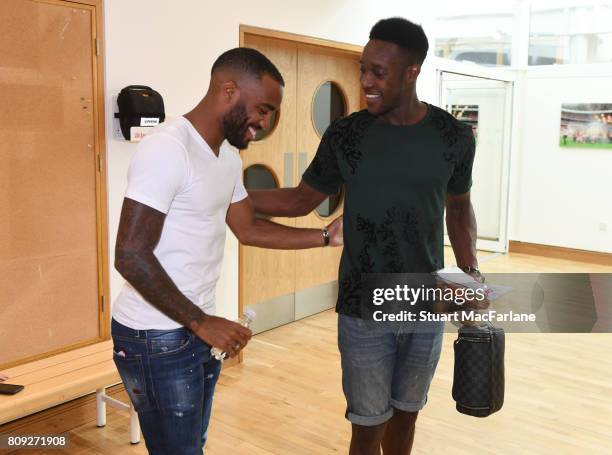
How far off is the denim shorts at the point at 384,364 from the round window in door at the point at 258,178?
2.66 metres

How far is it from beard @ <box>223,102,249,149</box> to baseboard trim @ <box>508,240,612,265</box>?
6974 mm

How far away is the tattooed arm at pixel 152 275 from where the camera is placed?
152cm

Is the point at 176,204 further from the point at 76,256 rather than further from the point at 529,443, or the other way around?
the point at 529,443

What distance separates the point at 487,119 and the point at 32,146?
20.6 feet

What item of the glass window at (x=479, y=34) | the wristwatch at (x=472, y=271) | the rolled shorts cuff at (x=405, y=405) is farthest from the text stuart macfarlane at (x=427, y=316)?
the glass window at (x=479, y=34)

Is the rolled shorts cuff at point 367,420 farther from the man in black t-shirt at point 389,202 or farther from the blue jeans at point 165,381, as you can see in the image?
the blue jeans at point 165,381

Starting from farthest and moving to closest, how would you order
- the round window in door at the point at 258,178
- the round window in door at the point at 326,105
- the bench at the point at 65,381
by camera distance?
the round window in door at the point at 326,105
the round window in door at the point at 258,178
the bench at the point at 65,381

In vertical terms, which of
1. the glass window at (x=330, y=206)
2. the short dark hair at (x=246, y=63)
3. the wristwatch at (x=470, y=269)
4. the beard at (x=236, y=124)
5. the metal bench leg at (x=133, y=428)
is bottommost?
the metal bench leg at (x=133, y=428)

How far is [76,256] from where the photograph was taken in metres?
3.34

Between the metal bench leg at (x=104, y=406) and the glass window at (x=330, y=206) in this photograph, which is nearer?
the metal bench leg at (x=104, y=406)

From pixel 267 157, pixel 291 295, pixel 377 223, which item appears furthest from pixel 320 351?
pixel 377 223

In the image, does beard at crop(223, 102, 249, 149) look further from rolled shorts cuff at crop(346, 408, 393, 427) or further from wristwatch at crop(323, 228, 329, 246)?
rolled shorts cuff at crop(346, 408, 393, 427)

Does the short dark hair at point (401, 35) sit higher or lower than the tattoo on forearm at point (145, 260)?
higher

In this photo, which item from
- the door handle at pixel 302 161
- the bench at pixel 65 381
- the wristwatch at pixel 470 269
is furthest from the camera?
the door handle at pixel 302 161
